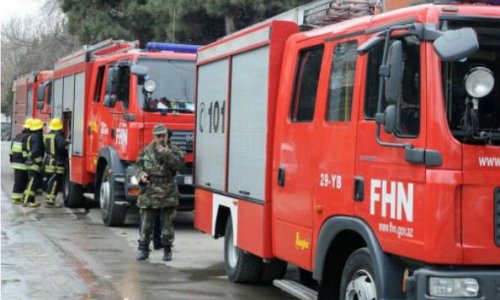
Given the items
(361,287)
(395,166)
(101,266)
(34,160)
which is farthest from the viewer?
(34,160)

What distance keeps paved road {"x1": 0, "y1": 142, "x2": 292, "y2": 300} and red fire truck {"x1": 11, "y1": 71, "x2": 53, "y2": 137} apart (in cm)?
654

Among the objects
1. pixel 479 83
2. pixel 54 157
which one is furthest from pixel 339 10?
A: pixel 54 157

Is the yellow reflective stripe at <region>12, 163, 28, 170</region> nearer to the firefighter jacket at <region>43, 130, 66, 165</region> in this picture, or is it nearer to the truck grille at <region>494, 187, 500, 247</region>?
the firefighter jacket at <region>43, 130, 66, 165</region>

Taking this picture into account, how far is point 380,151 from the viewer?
5148 mm

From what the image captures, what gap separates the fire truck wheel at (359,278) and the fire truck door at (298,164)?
63 cm

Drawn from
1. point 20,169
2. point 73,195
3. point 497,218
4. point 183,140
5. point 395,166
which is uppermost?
point 183,140

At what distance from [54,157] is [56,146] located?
0.83 ft

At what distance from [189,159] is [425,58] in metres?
7.61

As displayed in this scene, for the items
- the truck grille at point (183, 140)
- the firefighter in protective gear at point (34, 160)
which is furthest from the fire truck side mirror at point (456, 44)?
the firefighter in protective gear at point (34, 160)

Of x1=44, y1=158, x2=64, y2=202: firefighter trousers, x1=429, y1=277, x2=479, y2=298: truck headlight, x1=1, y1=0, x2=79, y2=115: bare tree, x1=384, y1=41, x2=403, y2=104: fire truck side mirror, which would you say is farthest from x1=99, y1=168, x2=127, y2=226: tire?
x1=1, y1=0, x2=79, y2=115: bare tree

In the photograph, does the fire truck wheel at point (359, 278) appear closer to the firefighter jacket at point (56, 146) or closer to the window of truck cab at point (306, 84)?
the window of truck cab at point (306, 84)

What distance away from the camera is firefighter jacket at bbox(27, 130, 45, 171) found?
16141mm

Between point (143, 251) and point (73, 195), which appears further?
point (73, 195)

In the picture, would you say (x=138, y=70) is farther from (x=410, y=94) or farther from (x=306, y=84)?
(x=410, y=94)
